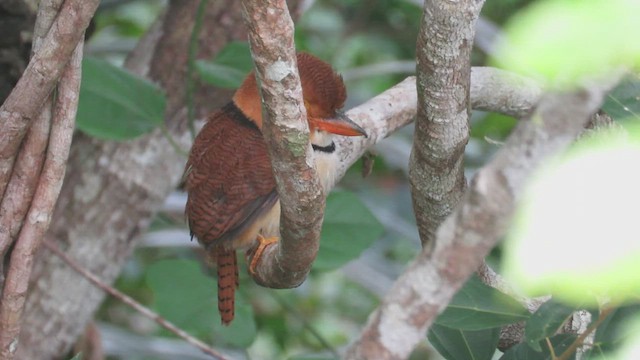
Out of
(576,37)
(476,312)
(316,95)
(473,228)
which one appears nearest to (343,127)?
(316,95)

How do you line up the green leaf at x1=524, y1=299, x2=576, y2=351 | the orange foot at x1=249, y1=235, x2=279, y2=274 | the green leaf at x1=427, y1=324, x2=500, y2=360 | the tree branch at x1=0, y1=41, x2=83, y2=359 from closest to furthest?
the green leaf at x1=524, y1=299, x2=576, y2=351, the green leaf at x1=427, y1=324, x2=500, y2=360, the tree branch at x1=0, y1=41, x2=83, y2=359, the orange foot at x1=249, y1=235, x2=279, y2=274

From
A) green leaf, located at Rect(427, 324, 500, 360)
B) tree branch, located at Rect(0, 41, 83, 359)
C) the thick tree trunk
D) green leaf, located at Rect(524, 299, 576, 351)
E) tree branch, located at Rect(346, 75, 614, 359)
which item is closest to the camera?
tree branch, located at Rect(346, 75, 614, 359)

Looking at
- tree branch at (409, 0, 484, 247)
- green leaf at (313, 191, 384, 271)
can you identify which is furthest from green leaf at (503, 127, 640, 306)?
green leaf at (313, 191, 384, 271)

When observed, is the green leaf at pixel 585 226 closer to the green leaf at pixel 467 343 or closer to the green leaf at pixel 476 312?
the green leaf at pixel 476 312

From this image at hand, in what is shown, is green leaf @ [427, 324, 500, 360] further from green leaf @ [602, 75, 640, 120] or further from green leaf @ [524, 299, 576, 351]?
green leaf @ [602, 75, 640, 120]

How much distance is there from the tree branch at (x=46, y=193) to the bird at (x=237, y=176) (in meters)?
0.63

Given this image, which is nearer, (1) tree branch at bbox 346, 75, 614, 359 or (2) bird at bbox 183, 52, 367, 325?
(1) tree branch at bbox 346, 75, 614, 359

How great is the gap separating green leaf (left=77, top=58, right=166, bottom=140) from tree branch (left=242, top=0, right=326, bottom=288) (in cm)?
86

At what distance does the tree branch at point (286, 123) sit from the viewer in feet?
3.78

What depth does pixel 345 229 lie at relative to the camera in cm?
232

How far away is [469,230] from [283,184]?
450 millimetres

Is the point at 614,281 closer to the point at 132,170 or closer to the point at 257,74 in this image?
the point at 257,74

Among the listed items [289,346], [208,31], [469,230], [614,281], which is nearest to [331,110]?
[208,31]

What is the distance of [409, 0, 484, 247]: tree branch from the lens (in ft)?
4.39
